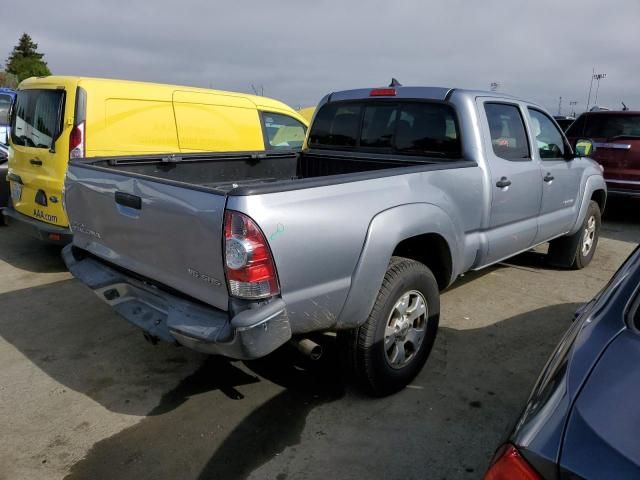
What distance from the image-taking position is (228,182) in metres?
4.32

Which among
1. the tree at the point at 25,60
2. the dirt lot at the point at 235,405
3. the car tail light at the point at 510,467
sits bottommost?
the dirt lot at the point at 235,405

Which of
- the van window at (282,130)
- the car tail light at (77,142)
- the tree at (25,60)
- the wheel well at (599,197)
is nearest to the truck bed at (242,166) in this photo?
the car tail light at (77,142)

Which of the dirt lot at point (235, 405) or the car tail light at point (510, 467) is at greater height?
the car tail light at point (510, 467)

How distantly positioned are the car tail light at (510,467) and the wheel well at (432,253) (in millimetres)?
1974

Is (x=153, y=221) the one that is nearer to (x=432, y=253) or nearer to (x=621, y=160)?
(x=432, y=253)

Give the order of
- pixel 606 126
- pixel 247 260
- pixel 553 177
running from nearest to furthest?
pixel 247 260 < pixel 553 177 < pixel 606 126

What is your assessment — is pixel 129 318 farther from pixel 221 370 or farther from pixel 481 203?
pixel 481 203

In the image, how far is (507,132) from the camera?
4180 mm

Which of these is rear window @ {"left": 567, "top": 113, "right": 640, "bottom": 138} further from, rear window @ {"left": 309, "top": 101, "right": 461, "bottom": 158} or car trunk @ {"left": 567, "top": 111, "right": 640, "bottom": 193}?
rear window @ {"left": 309, "top": 101, "right": 461, "bottom": 158}

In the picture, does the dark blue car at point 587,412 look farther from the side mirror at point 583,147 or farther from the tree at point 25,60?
the tree at point 25,60

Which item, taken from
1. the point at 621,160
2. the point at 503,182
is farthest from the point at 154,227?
the point at 621,160

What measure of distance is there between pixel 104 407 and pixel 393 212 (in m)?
2.04

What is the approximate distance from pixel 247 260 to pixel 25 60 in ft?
211

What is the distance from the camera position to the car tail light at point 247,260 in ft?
7.17
